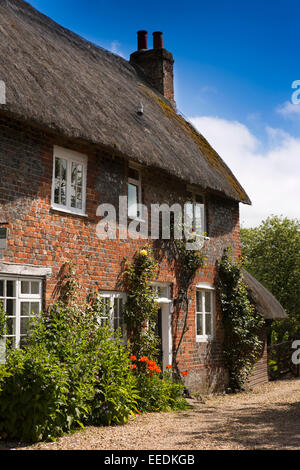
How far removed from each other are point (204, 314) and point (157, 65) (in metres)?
8.47

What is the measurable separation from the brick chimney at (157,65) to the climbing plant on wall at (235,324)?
5907 mm

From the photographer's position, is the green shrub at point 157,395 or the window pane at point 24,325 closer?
the window pane at point 24,325

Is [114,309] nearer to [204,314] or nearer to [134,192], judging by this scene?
[134,192]

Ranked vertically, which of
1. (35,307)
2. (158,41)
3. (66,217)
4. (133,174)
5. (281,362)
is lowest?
(281,362)

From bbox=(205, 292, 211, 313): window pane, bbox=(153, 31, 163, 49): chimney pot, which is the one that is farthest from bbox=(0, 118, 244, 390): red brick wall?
bbox=(153, 31, 163, 49): chimney pot

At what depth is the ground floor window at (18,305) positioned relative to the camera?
881 centimetres

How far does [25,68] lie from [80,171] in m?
2.14

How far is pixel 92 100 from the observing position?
1138 cm

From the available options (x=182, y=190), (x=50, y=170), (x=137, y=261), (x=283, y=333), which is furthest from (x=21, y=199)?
(x=283, y=333)

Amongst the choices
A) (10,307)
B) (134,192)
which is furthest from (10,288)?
(134,192)

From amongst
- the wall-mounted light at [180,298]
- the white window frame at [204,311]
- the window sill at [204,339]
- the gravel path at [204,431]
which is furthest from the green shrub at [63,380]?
the white window frame at [204,311]

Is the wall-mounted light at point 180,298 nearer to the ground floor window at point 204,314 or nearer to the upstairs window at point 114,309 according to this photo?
the ground floor window at point 204,314

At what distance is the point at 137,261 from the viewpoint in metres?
11.8

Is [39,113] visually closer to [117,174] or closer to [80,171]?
[80,171]
